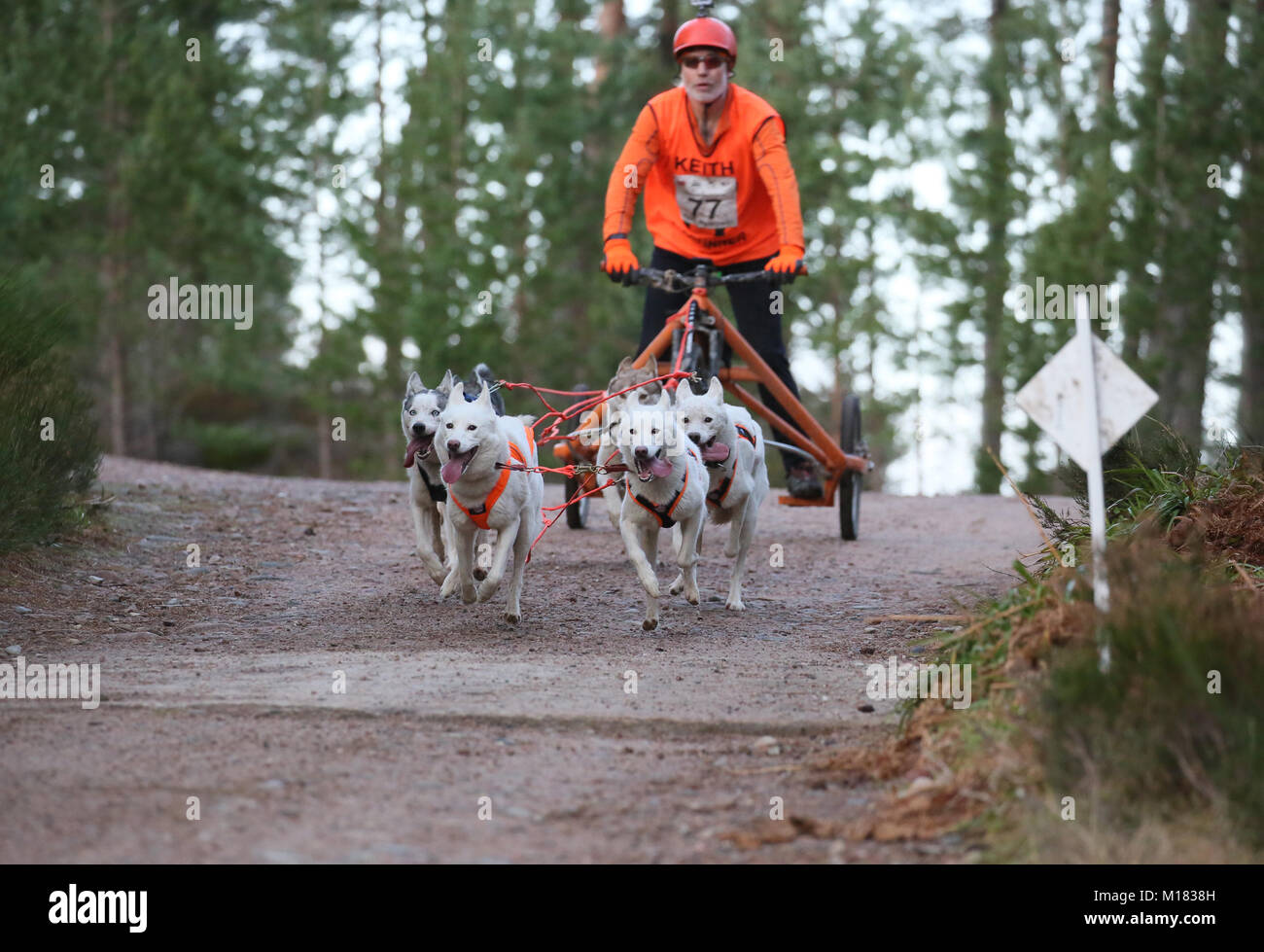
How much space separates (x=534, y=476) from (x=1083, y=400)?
3.41 meters

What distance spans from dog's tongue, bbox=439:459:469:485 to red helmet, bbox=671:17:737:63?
125 inches

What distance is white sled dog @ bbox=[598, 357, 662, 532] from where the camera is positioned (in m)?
7.44

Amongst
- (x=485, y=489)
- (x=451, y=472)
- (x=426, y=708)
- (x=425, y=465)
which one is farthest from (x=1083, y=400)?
(x=425, y=465)

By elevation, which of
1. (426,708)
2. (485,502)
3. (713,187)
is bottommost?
(426,708)

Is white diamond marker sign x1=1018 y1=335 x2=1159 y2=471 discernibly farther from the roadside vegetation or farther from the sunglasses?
the sunglasses

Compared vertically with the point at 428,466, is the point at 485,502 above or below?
below

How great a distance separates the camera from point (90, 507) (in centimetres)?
989

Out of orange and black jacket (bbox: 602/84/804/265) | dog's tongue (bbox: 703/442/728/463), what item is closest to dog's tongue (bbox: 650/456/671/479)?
dog's tongue (bbox: 703/442/728/463)

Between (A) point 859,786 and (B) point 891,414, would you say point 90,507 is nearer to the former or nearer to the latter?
(A) point 859,786

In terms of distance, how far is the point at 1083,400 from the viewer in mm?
4637

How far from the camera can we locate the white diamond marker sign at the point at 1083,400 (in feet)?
15.1

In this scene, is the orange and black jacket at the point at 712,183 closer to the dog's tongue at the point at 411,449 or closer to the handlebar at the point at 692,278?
the handlebar at the point at 692,278

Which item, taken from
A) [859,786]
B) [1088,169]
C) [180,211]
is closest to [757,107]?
[859,786]

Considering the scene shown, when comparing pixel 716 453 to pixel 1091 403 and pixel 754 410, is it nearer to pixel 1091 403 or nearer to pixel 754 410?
pixel 754 410
